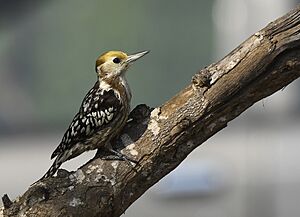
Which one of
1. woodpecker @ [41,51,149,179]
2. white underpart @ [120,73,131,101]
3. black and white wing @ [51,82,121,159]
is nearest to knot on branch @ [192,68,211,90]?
woodpecker @ [41,51,149,179]

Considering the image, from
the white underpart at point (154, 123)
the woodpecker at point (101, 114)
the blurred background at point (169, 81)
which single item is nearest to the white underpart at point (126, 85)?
the woodpecker at point (101, 114)

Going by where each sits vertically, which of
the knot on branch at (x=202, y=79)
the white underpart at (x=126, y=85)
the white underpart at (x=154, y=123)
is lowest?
the white underpart at (x=154, y=123)

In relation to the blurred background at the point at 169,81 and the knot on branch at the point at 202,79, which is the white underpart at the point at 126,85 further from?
the blurred background at the point at 169,81

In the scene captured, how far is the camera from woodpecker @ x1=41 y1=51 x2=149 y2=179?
2.58 meters

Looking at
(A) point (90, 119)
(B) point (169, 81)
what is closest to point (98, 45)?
(B) point (169, 81)

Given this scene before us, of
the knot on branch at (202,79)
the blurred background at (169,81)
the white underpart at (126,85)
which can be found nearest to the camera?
the knot on branch at (202,79)

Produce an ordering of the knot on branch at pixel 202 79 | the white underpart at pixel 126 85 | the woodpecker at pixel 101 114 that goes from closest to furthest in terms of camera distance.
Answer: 1. the knot on branch at pixel 202 79
2. the woodpecker at pixel 101 114
3. the white underpart at pixel 126 85

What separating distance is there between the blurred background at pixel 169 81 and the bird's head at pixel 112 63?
235 cm

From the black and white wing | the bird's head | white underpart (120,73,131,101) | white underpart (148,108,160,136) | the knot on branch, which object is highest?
the bird's head

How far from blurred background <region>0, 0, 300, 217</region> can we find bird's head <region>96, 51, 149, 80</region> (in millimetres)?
2349

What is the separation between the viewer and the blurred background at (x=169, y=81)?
17.3 ft

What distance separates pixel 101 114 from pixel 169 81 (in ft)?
8.81

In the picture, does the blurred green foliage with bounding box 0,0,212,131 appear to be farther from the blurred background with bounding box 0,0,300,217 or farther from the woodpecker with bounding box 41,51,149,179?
the woodpecker with bounding box 41,51,149,179

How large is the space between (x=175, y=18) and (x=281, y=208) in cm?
94
